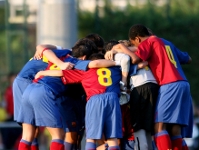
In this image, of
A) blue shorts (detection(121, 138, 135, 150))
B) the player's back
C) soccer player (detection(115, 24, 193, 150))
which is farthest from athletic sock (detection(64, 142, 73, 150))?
soccer player (detection(115, 24, 193, 150))

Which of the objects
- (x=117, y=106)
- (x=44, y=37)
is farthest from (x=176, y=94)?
(x=44, y=37)

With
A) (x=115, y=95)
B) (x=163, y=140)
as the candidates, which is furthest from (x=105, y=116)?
(x=163, y=140)

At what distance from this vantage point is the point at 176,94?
27.3ft

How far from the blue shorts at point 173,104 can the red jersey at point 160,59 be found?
93mm

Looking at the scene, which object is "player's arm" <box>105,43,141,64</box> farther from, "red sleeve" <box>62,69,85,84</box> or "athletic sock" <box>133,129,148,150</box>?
"athletic sock" <box>133,129,148,150</box>

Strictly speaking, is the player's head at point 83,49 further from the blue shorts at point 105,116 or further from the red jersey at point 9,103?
the red jersey at point 9,103

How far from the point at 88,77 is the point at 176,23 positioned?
8.98 metres

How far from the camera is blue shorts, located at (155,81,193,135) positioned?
827 centimetres

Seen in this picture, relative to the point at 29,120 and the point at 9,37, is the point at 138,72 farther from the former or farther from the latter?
the point at 9,37

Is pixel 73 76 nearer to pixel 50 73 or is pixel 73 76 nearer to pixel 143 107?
pixel 50 73

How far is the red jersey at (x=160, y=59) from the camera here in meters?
8.30

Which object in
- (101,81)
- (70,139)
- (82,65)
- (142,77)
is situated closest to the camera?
(101,81)

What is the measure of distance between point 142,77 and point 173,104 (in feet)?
1.67

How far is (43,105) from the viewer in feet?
27.5
